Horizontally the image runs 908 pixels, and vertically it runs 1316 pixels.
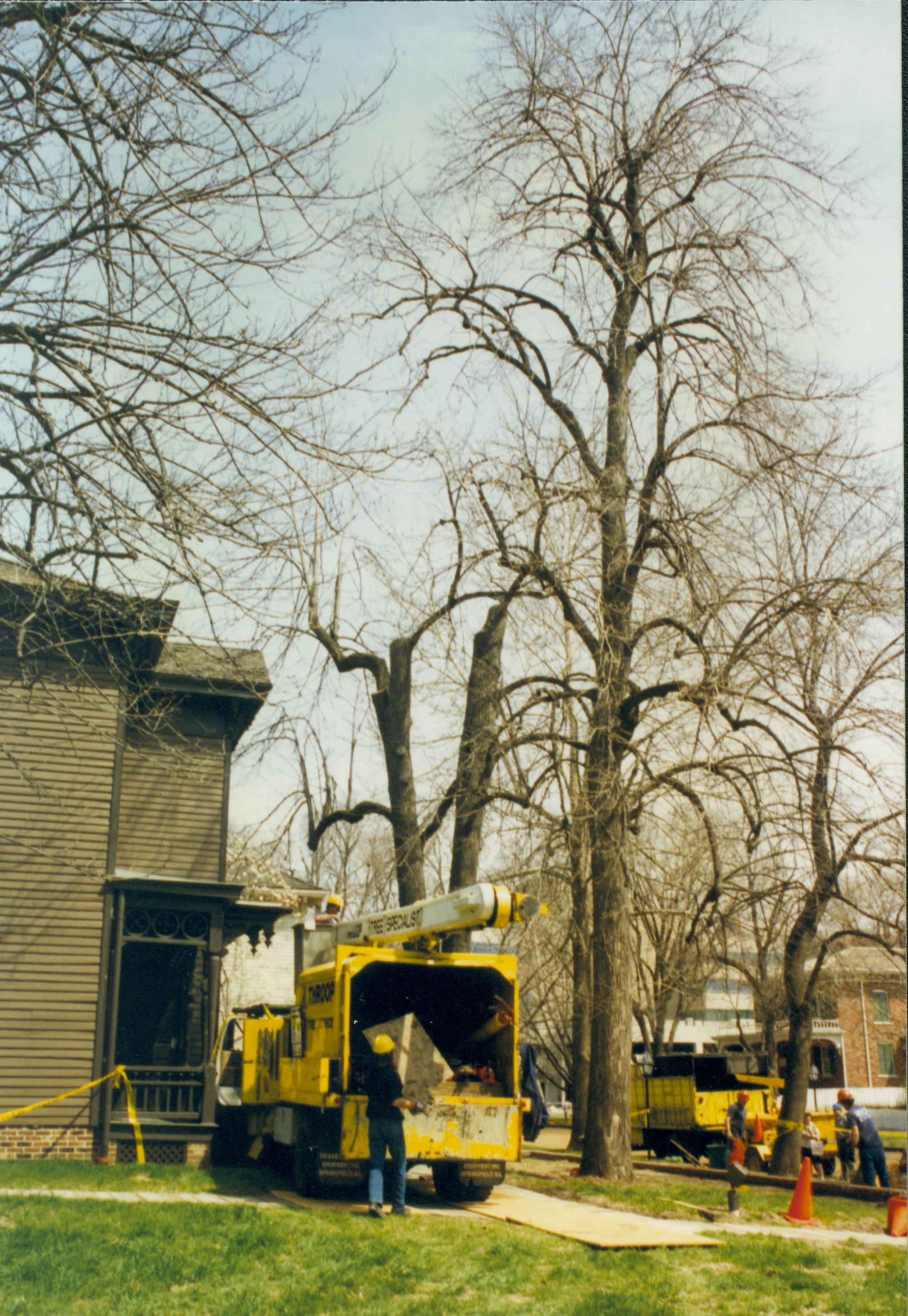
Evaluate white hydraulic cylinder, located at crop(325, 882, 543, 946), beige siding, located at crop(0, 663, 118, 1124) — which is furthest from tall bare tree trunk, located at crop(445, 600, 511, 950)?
beige siding, located at crop(0, 663, 118, 1124)

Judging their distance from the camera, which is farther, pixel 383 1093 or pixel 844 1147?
pixel 844 1147

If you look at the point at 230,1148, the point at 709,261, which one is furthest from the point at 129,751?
the point at 709,261

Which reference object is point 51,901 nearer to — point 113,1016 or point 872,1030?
point 113,1016

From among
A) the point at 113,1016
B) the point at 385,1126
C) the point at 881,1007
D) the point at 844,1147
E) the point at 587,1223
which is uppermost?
the point at 881,1007

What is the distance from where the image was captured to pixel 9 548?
25.6ft

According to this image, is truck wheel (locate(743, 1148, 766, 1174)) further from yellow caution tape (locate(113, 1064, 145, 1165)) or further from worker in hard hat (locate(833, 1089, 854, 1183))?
yellow caution tape (locate(113, 1064, 145, 1165))

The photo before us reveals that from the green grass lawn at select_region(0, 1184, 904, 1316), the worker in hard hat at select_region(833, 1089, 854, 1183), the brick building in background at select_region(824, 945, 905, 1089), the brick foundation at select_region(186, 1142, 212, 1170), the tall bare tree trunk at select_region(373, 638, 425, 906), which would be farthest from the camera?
the brick building in background at select_region(824, 945, 905, 1089)

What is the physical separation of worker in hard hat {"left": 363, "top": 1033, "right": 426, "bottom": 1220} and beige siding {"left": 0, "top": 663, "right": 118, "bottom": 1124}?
6134 millimetres

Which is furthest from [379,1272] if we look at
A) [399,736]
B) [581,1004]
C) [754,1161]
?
[754,1161]

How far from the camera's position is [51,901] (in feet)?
53.1

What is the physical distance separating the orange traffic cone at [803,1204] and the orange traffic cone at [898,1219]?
127 cm

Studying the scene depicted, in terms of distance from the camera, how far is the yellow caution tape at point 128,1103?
49.8ft

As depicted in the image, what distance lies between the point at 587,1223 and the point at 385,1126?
1.89m

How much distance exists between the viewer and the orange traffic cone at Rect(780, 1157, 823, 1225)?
11.4m
